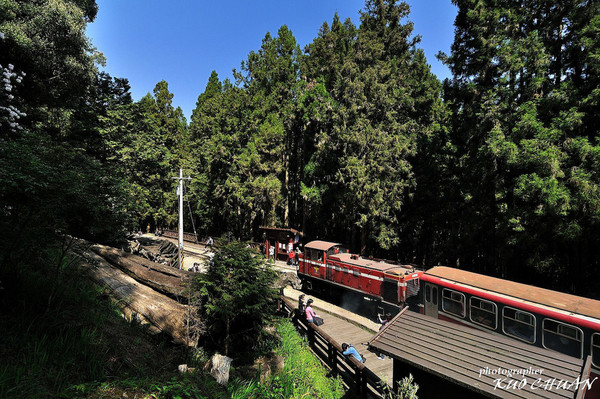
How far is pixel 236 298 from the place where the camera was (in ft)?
22.7

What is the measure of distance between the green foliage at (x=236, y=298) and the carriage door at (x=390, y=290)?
735 cm

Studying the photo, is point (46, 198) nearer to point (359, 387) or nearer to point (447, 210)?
point (359, 387)

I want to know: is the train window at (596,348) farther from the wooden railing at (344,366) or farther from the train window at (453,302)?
the wooden railing at (344,366)

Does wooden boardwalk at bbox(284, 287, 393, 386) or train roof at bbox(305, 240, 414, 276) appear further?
train roof at bbox(305, 240, 414, 276)

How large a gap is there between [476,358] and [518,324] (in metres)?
4.45

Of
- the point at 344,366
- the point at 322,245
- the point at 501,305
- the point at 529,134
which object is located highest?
the point at 529,134

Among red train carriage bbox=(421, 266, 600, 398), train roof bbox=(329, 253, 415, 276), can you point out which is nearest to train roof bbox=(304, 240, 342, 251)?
train roof bbox=(329, 253, 415, 276)

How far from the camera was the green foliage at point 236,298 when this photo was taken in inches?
274

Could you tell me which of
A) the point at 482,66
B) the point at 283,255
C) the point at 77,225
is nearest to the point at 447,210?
the point at 482,66

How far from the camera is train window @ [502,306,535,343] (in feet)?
24.8

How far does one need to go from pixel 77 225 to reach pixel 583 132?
20384 mm

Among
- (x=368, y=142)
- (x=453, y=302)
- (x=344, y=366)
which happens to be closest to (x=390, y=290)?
(x=453, y=302)

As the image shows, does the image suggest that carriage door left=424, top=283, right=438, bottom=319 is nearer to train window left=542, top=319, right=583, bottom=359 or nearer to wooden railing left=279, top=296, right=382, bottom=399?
train window left=542, top=319, right=583, bottom=359

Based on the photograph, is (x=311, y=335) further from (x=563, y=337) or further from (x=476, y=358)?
(x=563, y=337)
